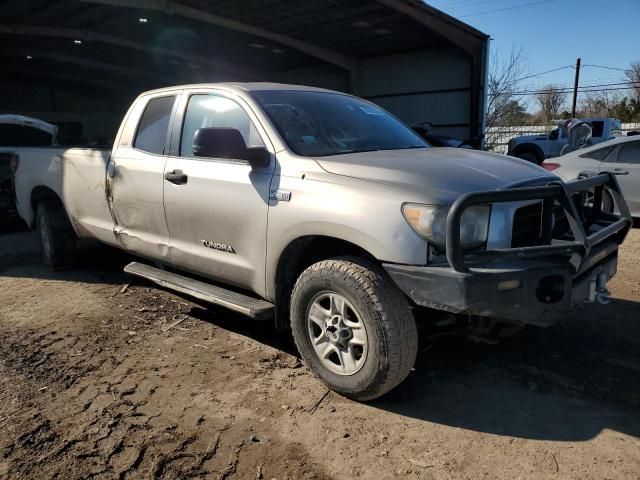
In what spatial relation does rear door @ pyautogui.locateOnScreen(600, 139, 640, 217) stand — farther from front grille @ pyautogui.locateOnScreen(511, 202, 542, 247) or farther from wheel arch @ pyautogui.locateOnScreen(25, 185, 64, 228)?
wheel arch @ pyautogui.locateOnScreen(25, 185, 64, 228)

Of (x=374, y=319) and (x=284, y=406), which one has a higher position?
(x=374, y=319)

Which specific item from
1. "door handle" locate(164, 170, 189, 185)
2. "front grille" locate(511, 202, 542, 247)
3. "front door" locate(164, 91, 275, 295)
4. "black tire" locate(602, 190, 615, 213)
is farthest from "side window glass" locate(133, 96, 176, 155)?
"black tire" locate(602, 190, 615, 213)

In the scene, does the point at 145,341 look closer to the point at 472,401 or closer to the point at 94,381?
the point at 94,381

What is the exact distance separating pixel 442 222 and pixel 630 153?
688 cm

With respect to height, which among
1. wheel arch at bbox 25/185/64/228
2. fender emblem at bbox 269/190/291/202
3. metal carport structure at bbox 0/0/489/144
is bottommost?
wheel arch at bbox 25/185/64/228

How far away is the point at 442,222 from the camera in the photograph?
9.00 feet

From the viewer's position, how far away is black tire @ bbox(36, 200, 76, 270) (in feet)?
19.9

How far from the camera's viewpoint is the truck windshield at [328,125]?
3656 millimetres

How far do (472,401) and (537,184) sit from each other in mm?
1356

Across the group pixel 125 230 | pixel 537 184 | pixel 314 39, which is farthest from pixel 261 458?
pixel 314 39

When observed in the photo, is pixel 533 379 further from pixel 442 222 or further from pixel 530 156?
pixel 530 156

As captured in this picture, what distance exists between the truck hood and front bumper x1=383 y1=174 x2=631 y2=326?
251 mm

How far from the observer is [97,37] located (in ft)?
63.1

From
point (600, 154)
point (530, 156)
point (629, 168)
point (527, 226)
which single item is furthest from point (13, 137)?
point (530, 156)
